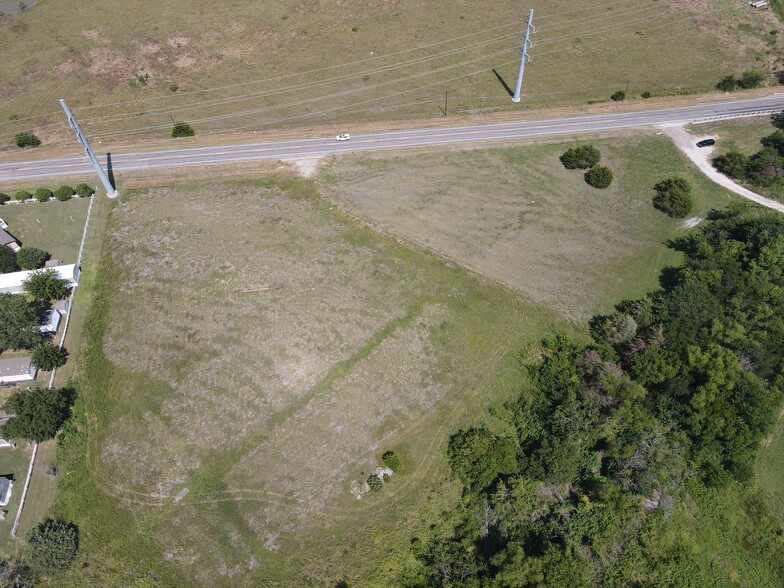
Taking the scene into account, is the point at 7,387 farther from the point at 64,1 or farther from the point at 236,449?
the point at 64,1

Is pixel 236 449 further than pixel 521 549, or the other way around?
pixel 236 449

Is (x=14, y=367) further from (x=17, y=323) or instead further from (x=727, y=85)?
(x=727, y=85)

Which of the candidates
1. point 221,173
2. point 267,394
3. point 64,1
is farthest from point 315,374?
point 64,1

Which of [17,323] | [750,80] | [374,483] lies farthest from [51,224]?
[750,80]

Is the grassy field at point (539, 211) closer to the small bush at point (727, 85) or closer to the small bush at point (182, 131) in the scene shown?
the small bush at point (727, 85)

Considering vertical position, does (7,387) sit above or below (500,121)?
below

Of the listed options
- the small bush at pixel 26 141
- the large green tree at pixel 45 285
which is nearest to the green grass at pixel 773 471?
the large green tree at pixel 45 285

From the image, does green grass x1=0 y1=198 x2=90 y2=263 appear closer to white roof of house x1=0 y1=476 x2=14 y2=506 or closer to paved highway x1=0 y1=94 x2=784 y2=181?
paved highway x1=0 y1=94 x2=784 y2=181
